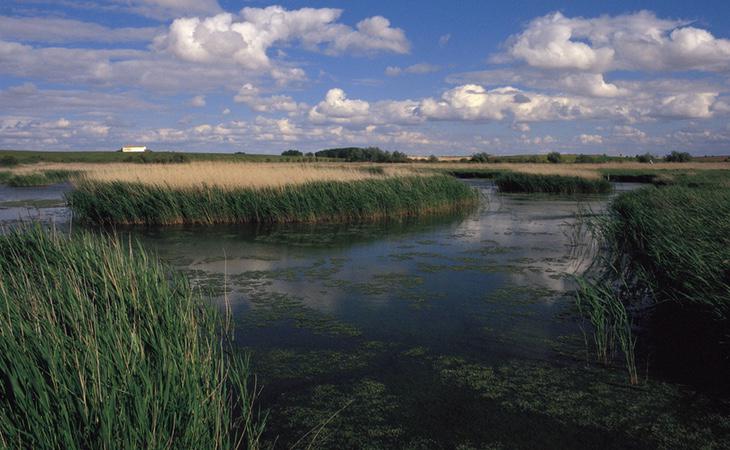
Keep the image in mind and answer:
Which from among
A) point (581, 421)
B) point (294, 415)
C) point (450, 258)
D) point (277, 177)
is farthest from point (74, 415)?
point (277, 177)

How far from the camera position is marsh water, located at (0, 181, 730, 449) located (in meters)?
3.54

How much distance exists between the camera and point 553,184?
25938 mm

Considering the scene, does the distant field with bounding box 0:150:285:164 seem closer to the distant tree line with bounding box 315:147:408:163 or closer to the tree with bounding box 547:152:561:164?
the distant tree line with bounding box 315:147:408:163

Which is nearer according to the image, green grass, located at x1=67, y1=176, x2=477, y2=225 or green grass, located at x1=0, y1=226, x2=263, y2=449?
green grass, located at x1=0, y1=226, x2=263, y2=449

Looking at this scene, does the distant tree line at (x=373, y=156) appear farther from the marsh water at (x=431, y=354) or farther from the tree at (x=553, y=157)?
the marsh water at (x=431, y=354)

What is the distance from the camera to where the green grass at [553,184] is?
2552 centimetres

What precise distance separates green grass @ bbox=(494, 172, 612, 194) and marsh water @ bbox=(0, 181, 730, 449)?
16943mm

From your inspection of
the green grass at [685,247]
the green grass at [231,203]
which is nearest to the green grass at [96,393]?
the green grass at [685,247]

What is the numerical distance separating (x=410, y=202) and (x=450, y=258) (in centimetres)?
664

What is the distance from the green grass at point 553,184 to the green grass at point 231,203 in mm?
13230

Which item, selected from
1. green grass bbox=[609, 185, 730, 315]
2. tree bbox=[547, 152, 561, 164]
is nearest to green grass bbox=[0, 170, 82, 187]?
green grass bbox=[609, 185, 730, 315]

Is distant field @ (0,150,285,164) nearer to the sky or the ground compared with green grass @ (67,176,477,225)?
nearer to the sky

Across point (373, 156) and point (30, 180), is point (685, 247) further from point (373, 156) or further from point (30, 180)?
point (373, 156)

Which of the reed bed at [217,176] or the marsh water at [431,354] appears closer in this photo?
the marsh water at [431,354]
